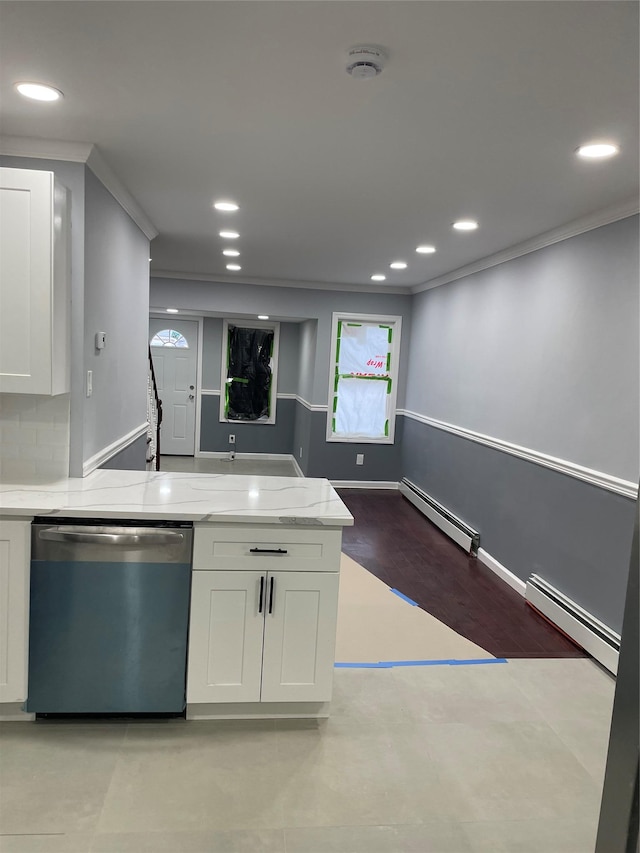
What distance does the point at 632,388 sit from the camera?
3.01 metres

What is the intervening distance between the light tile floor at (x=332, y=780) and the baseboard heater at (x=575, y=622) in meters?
0.42

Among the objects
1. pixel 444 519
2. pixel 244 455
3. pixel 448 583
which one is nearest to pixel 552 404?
pixel 448 583

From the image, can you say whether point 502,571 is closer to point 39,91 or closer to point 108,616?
point 108,616

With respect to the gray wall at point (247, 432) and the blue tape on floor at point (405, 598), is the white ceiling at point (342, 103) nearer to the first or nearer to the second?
the blue tape on floor at point (405, 598)

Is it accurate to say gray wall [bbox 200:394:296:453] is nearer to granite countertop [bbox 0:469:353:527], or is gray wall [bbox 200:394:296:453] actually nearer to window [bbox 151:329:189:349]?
window [bbox 151:329:189:349]

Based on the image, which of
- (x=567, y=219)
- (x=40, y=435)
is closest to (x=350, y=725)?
(x=40, y=435)

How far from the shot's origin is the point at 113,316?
329 centimetres

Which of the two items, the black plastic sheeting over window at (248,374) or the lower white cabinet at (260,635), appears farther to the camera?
the black plastic sheeting over window at (248,374)

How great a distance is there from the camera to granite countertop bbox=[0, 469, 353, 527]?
2.27 metres

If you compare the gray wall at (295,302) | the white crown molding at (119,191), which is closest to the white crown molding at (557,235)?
the gray wall at (295,302)

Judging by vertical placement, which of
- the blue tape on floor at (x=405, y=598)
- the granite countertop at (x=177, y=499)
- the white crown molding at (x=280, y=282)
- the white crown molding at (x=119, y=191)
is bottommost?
the blue tape on floor at (x=405, y=598)

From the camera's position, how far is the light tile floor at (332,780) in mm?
1861

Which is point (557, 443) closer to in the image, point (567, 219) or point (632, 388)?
point (632, 388)

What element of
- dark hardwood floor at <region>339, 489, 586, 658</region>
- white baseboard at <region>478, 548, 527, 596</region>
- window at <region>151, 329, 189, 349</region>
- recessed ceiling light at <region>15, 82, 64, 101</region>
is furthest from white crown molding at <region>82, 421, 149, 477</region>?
window at <region>151, 329, 189, 349</region>
